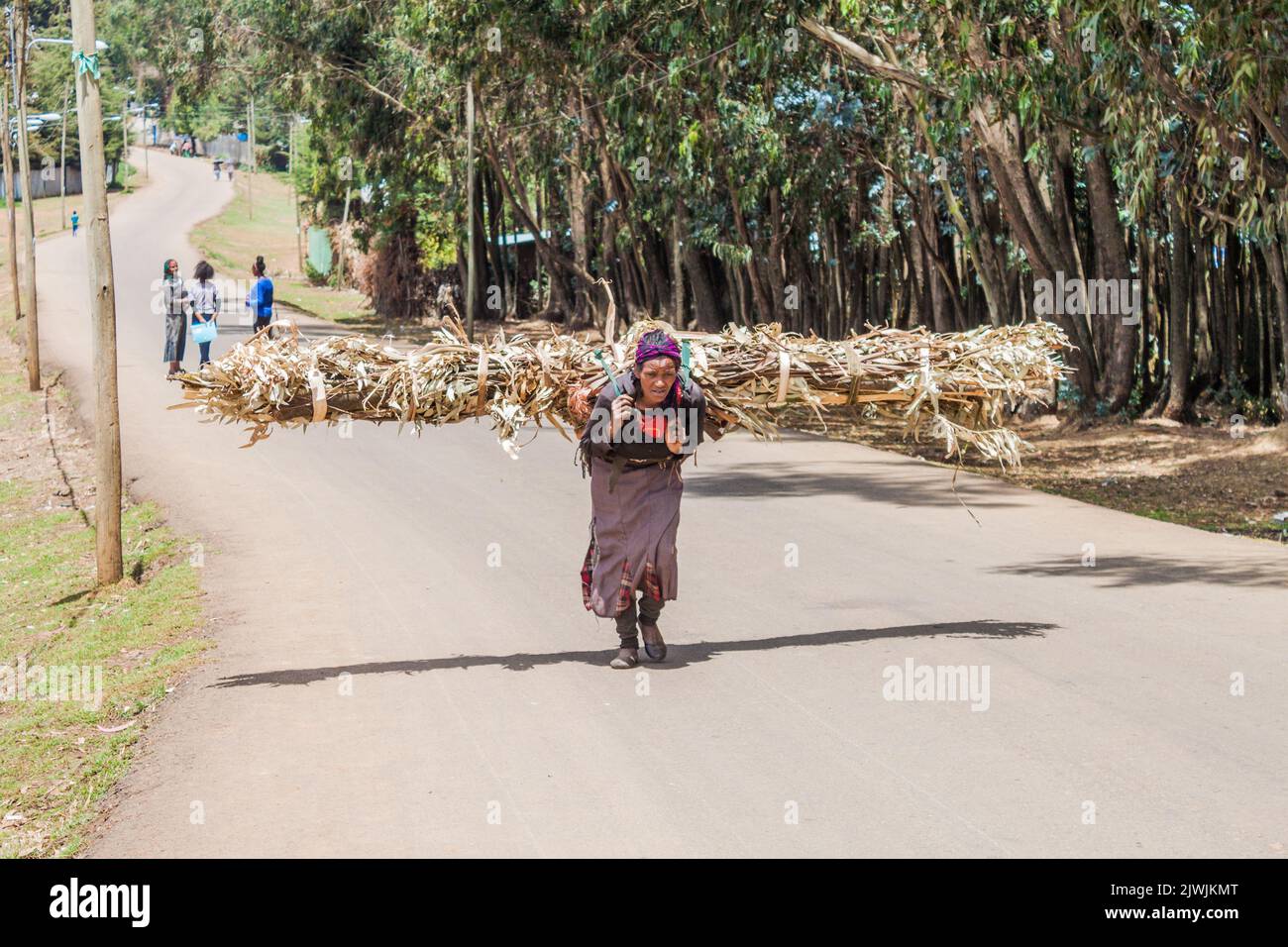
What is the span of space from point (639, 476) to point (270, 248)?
67776 millimetres

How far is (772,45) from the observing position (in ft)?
54.9

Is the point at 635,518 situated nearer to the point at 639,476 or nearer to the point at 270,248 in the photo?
the point at 639,476

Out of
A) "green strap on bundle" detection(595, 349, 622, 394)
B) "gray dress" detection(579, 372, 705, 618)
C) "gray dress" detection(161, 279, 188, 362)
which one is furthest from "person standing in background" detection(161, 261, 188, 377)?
"gray dress" detection(579, 372, 705, 618)

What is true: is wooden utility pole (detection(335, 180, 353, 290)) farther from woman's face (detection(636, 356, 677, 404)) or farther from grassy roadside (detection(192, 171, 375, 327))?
woman's face (detection(636, 356, 677, 404))

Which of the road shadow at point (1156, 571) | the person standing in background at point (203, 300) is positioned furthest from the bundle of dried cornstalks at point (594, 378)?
the person standing in background at point (203, 300)

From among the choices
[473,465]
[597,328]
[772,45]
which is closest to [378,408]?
[473,465]

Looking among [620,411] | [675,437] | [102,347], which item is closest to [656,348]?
[620,411]

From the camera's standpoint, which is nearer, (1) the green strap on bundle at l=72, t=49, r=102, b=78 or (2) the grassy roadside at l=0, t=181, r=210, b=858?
(2) the grassy roadside at l=0, t=181, r=210, b=858

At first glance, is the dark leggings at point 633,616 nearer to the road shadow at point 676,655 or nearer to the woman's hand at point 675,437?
the road shadow at point 676,655

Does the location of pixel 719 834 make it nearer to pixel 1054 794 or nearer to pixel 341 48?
pixel 1054 794

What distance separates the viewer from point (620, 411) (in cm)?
776

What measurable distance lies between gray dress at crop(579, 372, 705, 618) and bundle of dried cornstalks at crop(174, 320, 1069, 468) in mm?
311

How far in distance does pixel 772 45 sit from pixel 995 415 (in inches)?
366

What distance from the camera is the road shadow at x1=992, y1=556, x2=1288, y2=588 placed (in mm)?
10680
